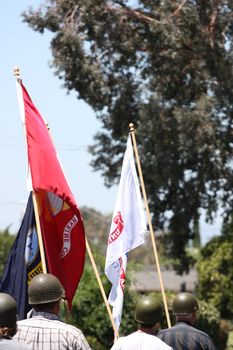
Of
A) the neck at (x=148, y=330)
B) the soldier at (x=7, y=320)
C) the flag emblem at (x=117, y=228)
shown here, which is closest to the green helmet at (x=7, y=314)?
the soldier at (x=7, y=320)

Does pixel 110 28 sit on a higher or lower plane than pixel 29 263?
higher

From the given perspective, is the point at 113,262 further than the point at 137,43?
No

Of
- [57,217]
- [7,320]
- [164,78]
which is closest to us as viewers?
[7,320]

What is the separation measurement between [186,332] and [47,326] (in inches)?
80.8

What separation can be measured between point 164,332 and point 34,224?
1.56 m

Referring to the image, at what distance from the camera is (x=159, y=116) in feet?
82.9

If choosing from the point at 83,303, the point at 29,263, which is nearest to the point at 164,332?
the point at 29,263

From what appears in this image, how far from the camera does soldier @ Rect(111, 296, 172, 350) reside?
7609 millimetres

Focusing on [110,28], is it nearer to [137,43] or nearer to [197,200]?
[137,43]

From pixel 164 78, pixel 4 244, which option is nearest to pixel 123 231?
pixel 164 78

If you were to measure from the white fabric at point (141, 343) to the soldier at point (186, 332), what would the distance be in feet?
3.22

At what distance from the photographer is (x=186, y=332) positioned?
869cm

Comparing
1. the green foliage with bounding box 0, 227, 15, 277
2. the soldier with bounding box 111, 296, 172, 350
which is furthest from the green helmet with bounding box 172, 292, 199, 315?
the green foliage with bounding box 0, 227, 15, 277

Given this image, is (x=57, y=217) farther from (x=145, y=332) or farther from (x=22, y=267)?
(x=145, y=332)
